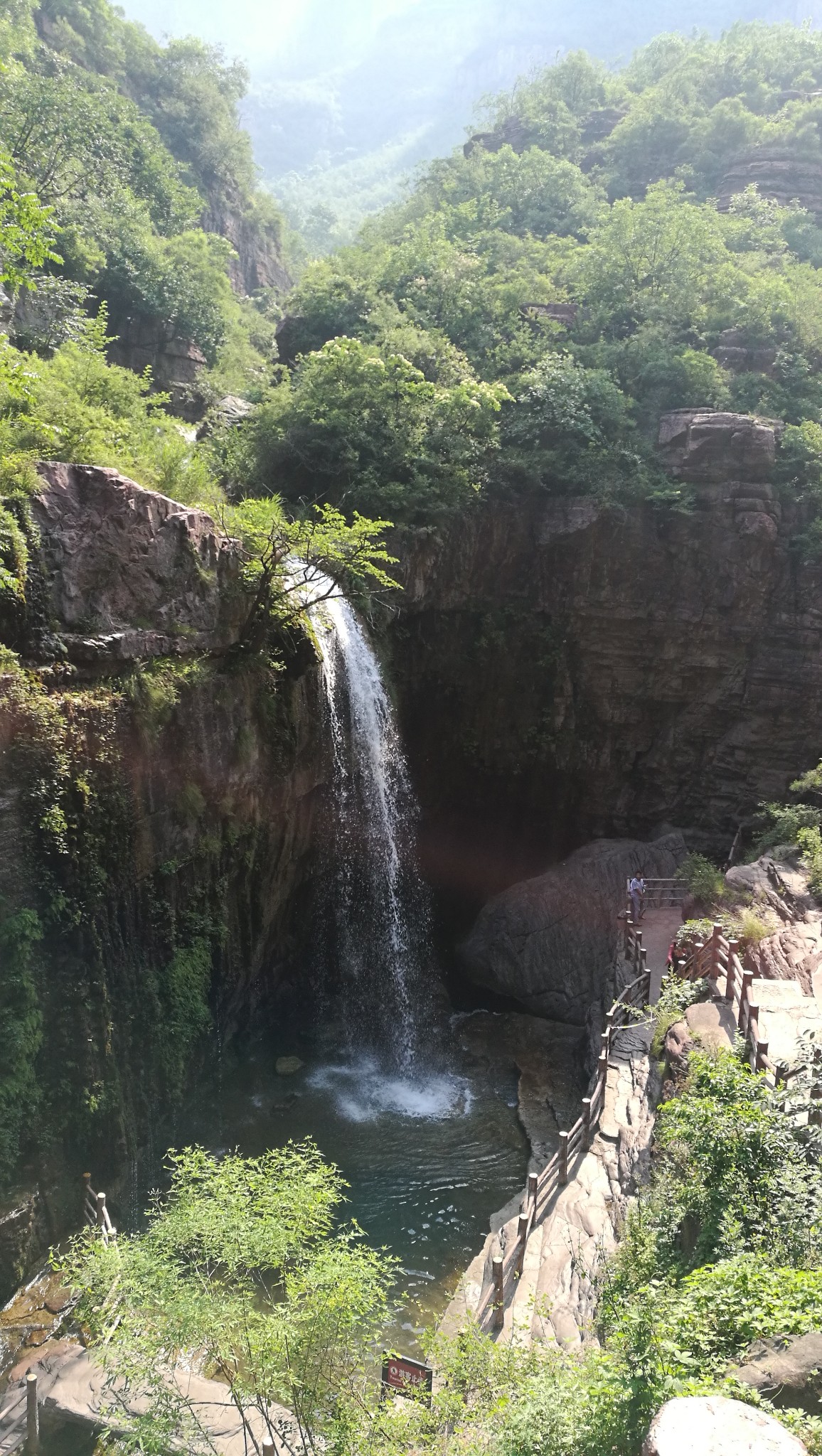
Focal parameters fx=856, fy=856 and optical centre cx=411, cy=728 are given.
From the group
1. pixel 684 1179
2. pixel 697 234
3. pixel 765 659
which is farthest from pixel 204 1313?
pixel 697 234

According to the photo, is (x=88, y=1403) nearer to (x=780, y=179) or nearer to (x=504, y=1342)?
(x=504, y=1342)

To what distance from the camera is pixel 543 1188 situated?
33.0 feet

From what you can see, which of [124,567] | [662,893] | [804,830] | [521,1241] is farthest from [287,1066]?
[804,830]

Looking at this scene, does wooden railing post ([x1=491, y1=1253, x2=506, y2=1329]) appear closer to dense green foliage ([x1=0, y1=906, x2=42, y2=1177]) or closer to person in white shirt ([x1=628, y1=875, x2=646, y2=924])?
dense green foliage ([x1=0, y1=906, x2=42, y2=1177])

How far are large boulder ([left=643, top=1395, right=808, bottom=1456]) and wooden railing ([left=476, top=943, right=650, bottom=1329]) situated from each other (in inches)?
176

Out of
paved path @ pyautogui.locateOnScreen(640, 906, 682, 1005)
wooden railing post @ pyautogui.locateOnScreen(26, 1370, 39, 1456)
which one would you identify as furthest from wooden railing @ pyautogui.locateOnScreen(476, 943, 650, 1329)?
wooden railing post @ pyautogui.locateOnScreen(26, 1370, 39, 1456)

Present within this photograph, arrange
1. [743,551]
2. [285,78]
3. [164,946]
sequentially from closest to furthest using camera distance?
[164,946], [743,551], [285,78]

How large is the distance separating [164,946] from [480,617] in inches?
469

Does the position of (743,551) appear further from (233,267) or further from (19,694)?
(233,267)

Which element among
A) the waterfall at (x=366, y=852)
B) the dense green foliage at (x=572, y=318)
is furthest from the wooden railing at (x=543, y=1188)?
the dense green foliage at (x=572, y=318)

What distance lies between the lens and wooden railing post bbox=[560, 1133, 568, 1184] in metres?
9.84

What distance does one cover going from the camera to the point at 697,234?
25641 mm

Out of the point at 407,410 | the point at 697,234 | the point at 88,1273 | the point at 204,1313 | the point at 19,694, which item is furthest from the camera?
the point at 697,234

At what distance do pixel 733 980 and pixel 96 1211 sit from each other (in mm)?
8330
